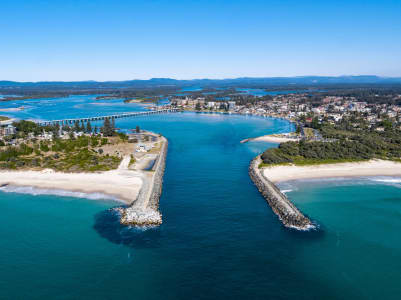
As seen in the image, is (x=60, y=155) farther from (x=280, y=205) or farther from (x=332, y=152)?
(x=332, y=152)

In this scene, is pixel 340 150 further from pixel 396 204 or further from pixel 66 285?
pixel 66 285

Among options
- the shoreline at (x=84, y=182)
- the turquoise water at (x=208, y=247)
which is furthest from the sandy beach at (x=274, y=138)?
the shoreline at (x=84, y=182)

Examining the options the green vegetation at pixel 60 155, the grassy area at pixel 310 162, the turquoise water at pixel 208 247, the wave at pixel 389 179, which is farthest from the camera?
the grassy area at pixel 310 162

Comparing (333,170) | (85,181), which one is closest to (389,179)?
(333,170)

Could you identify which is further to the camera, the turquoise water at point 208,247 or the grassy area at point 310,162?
the grassy area at point 310,162

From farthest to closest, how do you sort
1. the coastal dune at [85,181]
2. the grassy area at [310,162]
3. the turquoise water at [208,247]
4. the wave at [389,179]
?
1. the grassy area at [310,162]
2. the wave at [389,179]
3. the coastal dune at [85,181]
4. the turquoise water at [208,247]

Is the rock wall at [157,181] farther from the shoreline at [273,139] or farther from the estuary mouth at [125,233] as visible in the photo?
the shoreline at [273,139]
